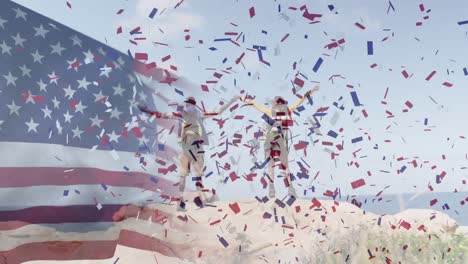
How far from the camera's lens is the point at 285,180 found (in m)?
13.2

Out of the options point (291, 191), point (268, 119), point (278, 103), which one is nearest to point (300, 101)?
point (278, 103)

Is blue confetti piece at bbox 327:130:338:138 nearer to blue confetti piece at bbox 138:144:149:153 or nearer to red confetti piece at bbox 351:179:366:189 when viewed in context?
red confetti piece at bbox 351:179:366:189

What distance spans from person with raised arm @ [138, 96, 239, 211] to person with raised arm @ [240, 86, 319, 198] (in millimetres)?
1310

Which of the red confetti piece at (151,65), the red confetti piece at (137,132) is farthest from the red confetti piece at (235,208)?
the red confetti piece at (151,65)

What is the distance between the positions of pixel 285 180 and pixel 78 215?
482 centimetres

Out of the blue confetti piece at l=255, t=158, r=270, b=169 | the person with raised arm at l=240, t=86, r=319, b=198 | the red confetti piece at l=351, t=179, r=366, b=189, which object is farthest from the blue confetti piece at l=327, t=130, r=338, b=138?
the person with raised arm at l=240, t=86, r=319, b=198

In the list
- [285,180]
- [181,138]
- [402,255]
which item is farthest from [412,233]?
[181,138]

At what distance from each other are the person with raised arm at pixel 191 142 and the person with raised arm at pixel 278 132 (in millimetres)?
1310

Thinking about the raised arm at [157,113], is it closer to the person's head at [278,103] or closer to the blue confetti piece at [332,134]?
the person's head at [278,103]

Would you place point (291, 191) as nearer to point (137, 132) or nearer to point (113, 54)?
point (137, 132)

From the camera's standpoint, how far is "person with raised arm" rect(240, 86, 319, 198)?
→ 42.8 feet

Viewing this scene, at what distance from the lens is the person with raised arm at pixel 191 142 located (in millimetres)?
12773
